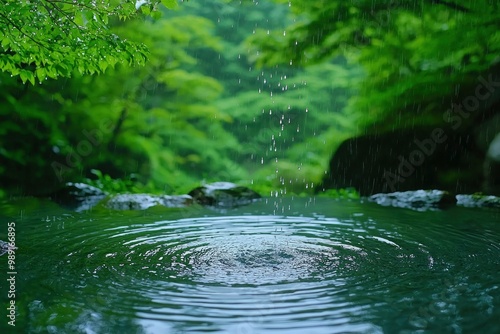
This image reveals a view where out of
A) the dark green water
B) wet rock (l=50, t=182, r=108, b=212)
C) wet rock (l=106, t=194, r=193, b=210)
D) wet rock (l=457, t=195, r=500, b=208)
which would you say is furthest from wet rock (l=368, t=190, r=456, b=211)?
wet rock (l=50, t=182, r=108, b=212)

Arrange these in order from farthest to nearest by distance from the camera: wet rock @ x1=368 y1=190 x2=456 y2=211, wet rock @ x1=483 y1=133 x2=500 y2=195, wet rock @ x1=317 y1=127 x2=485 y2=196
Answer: wet rock @ x1=317 y1=127 x2=485 y2=196 → wet rock @ x1=483 y1=133 x2=500 y2=195 → wet rock @ x1=368 y1=190 x2=456 y2=211

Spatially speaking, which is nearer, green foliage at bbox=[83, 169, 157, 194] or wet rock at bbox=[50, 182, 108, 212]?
wet rock at bbox=[50, 182, 108, 212]

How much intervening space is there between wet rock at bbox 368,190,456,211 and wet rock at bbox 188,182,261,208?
2.73 metres

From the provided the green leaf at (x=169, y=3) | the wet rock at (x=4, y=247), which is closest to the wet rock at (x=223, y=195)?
the wet rock at (x=4, y=247)

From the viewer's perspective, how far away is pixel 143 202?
31.7 ft

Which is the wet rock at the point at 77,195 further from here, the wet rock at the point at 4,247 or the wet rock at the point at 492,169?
the wet rock at the point at 492,169

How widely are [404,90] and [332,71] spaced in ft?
23.9

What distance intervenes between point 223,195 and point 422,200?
387cm

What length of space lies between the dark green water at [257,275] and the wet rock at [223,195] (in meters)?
2.59

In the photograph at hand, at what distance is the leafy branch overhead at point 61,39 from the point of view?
5387mm

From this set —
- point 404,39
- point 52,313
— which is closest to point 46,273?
point 52,313

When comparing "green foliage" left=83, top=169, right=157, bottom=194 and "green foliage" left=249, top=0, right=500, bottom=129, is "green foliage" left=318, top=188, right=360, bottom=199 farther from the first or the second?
"green foliage" left=83, top=169, right=157, bottom=194

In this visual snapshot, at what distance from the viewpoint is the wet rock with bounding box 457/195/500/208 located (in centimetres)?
913

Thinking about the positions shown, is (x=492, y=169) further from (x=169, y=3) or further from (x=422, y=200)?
(x=169, y=3)
